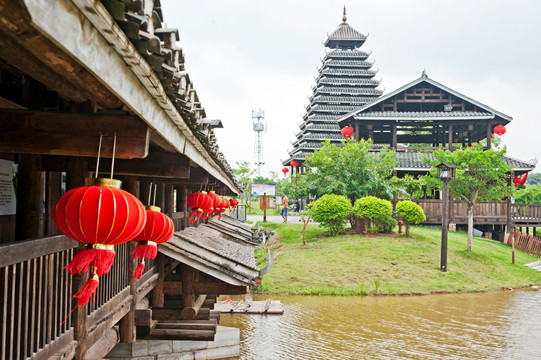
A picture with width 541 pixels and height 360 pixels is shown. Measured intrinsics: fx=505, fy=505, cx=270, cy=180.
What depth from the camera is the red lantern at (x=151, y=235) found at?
14.4 feet

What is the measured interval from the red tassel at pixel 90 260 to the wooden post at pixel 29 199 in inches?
44.5

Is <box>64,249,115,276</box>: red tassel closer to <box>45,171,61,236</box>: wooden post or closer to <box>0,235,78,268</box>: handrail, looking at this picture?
<box>0,235,78,268</box>: handrail

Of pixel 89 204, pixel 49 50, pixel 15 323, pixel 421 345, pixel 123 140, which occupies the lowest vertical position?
pixel 421 345

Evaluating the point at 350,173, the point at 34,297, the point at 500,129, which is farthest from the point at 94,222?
the point at 500,129

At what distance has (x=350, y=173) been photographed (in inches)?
917

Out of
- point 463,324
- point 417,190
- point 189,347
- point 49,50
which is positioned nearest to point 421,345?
point 463,324

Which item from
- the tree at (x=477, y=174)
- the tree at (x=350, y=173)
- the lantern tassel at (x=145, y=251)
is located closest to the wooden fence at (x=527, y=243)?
the tree at (x=477, y=174)

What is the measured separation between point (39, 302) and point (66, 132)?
1111mm

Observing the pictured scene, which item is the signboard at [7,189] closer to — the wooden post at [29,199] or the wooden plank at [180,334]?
the wooden post at [29,199]

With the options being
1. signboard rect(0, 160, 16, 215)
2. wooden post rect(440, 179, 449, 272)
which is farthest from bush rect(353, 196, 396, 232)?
signboard rect(0, 160, 16, 215)

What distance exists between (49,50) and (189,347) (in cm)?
777

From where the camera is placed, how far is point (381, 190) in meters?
23.0

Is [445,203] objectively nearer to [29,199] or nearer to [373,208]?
[373,208]

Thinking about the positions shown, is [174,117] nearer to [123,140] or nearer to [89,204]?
[123,140]
